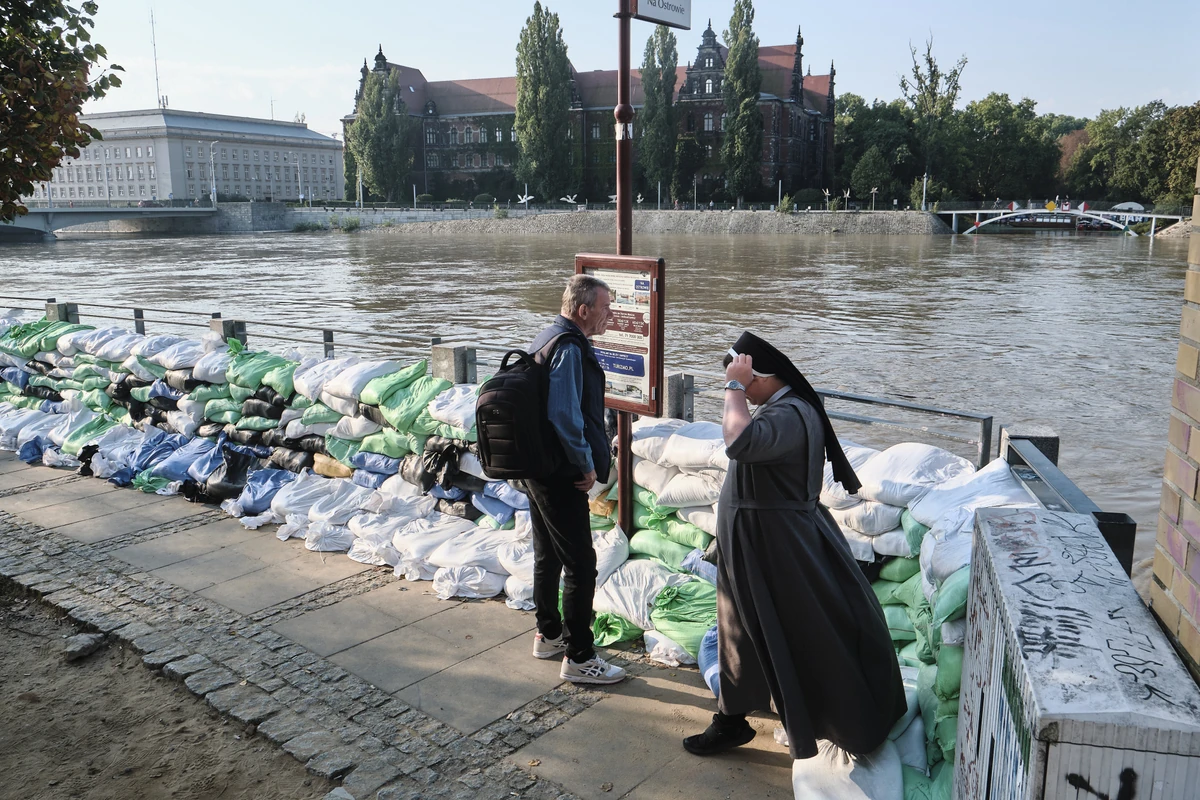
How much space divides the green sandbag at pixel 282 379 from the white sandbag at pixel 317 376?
Answer: 98 millimetres

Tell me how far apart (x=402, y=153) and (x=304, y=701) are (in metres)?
86.2

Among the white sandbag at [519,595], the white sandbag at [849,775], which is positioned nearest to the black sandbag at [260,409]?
the white sandbag at [519,595]

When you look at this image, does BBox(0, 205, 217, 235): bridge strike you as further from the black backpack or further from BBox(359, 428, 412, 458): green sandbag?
the black backpack

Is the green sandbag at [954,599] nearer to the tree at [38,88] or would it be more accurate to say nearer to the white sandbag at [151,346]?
the tree at [38,88]

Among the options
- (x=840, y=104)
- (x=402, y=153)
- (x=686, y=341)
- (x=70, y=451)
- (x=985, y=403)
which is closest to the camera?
(x=70, y=451)

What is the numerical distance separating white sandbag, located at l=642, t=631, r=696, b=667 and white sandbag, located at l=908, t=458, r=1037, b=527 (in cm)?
118

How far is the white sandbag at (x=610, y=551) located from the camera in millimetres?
4926

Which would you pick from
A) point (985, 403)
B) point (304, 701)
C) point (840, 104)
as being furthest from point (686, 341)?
point (840, 104)

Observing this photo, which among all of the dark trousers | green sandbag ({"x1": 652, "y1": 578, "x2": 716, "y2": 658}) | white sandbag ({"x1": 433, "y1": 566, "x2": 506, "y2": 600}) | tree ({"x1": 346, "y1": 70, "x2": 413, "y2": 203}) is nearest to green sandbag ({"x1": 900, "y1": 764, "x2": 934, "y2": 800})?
green sandbag ({"x1": 652, "y1": 578, "x2": 716, "y2": 658})

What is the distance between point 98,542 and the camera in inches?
234

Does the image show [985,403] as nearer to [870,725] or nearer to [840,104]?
[870,725]

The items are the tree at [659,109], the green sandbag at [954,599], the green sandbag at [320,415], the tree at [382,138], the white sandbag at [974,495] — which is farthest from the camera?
the tree at [382,138]

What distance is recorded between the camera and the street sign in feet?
14.9

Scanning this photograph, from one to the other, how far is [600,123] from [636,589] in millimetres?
91151
